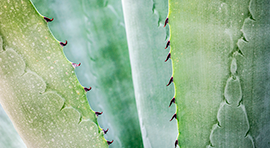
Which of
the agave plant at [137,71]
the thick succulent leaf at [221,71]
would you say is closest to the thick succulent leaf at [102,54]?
the agave plant at [137,71]

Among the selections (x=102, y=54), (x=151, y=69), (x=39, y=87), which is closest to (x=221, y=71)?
(x=151, y=69)

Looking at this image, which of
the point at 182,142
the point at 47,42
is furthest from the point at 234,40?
the point at 47,42

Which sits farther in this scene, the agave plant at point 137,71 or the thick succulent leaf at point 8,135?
the thick succulent leaf at point 8,135

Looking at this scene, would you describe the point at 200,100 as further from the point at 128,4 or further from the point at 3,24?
the point at 3,24

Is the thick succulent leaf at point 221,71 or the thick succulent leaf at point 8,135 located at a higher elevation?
the thick succulent leaf at point 221,71

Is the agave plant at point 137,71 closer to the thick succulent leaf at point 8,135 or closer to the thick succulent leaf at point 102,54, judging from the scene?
the thick succulent leaf at point 102,54
